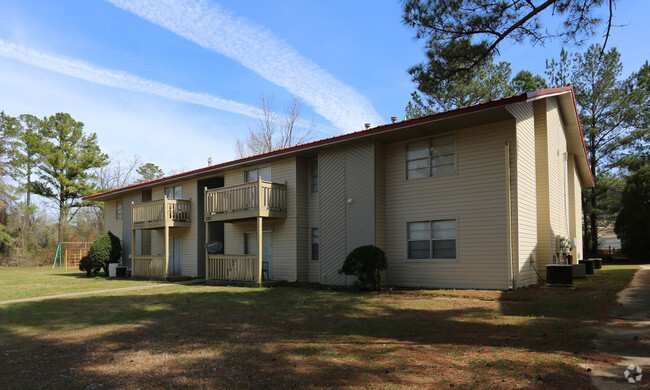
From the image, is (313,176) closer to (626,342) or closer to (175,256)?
(175,256)

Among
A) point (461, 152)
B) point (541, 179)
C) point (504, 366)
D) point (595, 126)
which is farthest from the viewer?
point (595, 126)

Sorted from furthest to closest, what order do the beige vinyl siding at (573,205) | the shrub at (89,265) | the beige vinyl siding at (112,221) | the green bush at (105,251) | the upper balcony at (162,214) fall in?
the beige vinyl siding at (112,221) < the shrub at (89,265) < the green bush at (105,251) < the beige vinyl siding at (573,205) < the upper balcony at (162,214)

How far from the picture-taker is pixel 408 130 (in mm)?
13695

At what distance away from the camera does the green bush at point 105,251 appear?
22688 millimetres

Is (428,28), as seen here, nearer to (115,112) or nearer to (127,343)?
(127,343)

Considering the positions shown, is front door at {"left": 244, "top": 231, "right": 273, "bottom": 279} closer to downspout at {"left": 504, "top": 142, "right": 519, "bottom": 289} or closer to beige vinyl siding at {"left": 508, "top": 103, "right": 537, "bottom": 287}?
downspout at {"left": 504, "top": 142, "right": 519, "bottom": 289}

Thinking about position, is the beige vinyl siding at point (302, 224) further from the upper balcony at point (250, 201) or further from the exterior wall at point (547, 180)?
the exterior wall at point (547, 180)

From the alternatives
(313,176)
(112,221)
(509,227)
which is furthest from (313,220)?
(112,221)

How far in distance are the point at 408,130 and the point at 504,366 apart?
954cm

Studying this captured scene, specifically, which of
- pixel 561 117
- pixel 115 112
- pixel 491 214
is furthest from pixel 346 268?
pixel 115 112

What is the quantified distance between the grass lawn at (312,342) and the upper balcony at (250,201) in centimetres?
493

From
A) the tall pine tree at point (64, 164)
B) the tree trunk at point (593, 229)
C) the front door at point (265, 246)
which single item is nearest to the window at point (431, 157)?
the front door at point (265, 246)

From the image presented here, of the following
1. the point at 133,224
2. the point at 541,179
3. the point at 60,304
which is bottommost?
the point at 60,304

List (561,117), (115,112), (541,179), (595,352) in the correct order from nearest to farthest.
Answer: (595,352) < (541,179) < (561,117) < (115,112)
